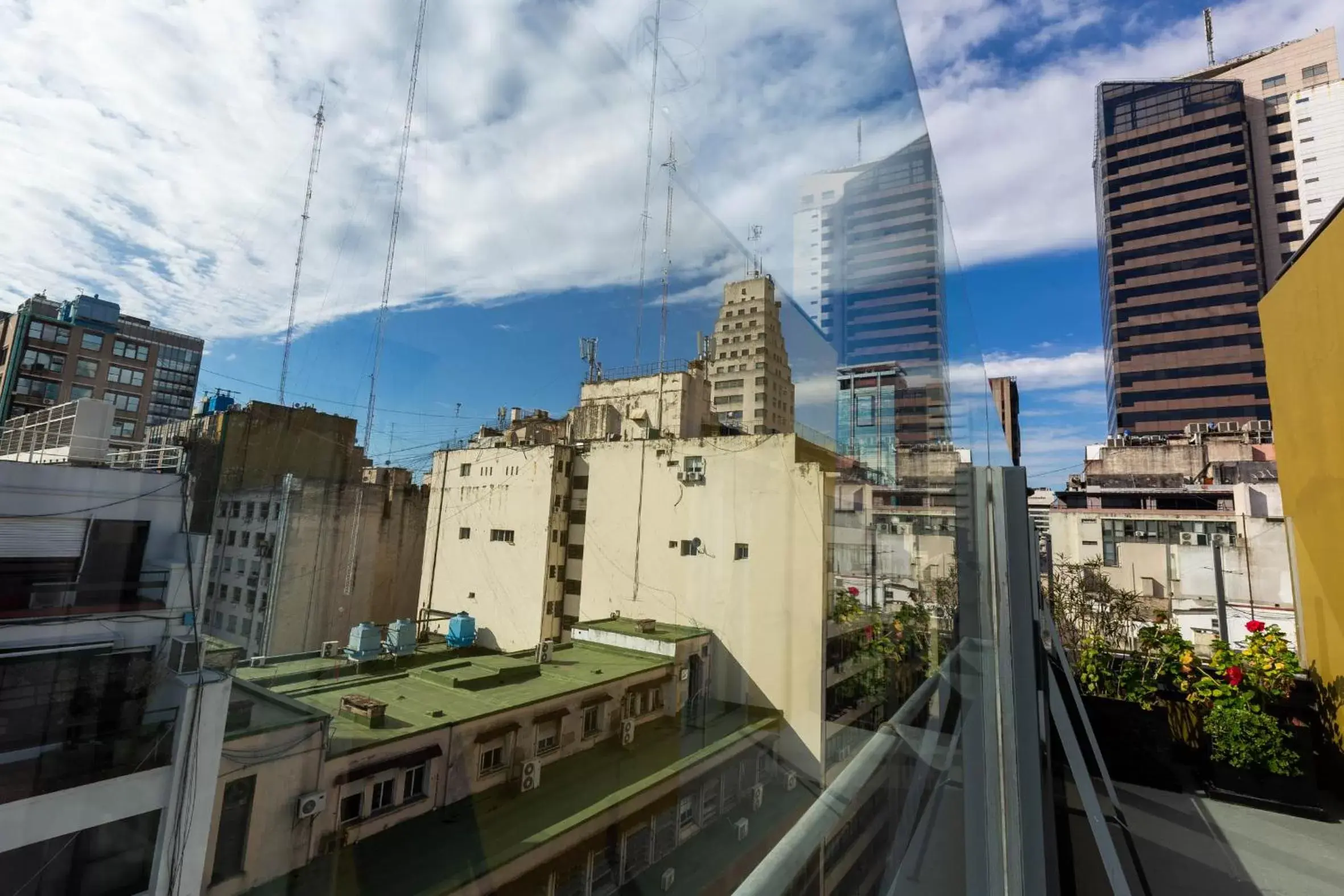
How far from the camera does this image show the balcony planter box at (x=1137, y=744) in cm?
264

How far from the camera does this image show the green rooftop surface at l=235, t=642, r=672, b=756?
1.54ft

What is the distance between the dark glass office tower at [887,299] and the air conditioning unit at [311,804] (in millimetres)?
963

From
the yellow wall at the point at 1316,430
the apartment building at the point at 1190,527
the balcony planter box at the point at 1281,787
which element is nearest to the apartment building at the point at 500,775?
the balcony planter box at the point at 1281,787

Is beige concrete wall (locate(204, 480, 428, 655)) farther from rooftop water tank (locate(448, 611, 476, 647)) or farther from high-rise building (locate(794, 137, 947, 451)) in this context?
high-rise building (locate(794, 137, 947, 451))

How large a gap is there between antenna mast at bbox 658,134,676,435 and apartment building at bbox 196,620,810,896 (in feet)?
1.56

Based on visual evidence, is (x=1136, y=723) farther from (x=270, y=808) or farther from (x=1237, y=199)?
(x=1237, y=199)

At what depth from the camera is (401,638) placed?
0.59 m

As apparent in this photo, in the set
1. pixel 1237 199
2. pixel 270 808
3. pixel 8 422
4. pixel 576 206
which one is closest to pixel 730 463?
pixel 576 206

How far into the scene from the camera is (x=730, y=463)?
4.10 ft

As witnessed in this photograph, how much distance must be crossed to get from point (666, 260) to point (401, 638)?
60 cm

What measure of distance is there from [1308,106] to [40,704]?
40728 millimetres

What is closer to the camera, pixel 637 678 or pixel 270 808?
pixel 270 808

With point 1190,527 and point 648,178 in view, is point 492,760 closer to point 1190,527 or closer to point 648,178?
point 648,178

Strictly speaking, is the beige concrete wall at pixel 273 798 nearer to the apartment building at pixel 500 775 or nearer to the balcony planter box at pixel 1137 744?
the apartment building at pixel 500 775
